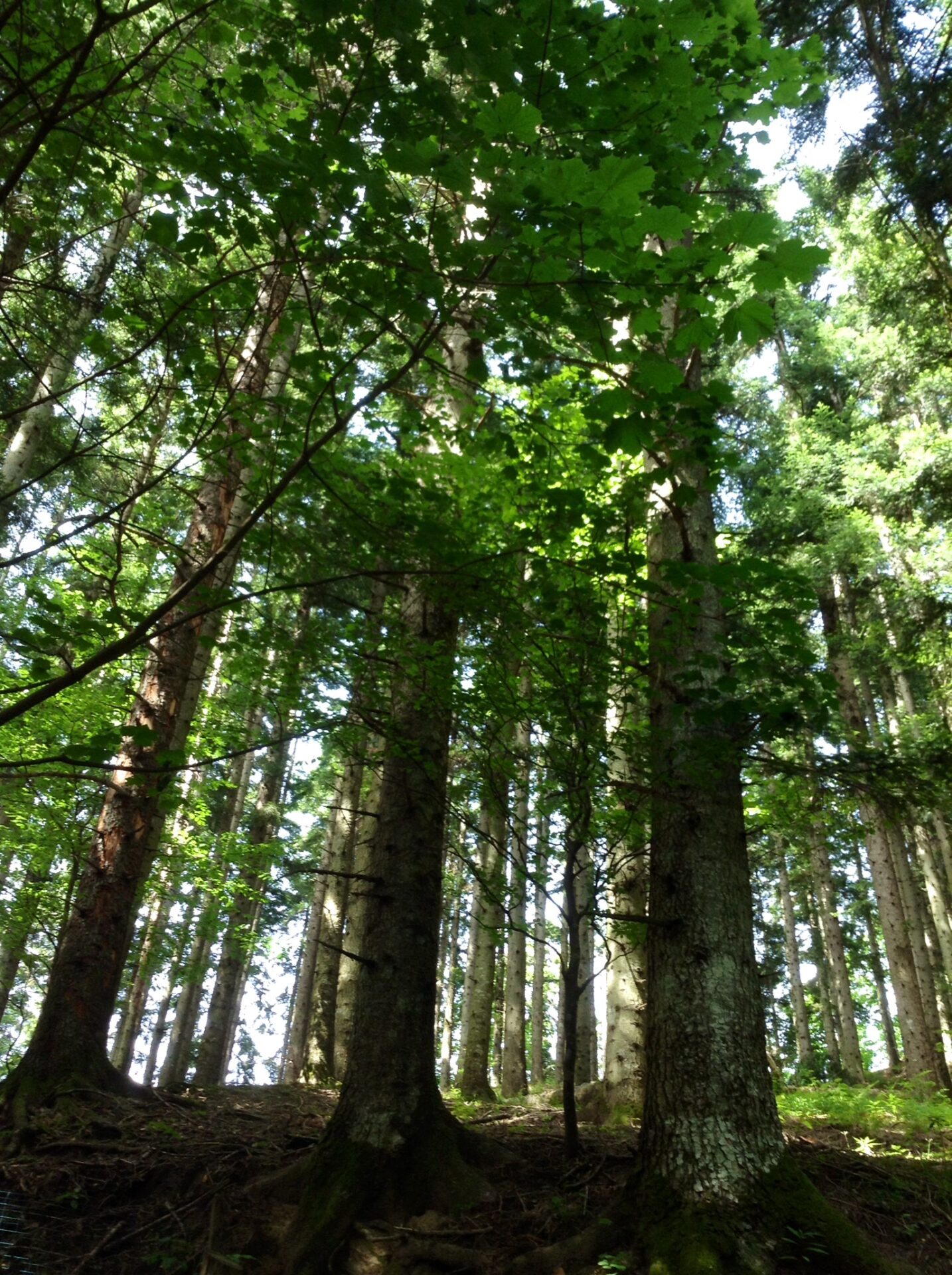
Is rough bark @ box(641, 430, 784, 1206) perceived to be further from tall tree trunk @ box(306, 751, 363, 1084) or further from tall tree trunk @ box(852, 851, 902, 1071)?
tall tree trunk @ box(852, 851, 902, 1071)

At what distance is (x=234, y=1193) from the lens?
4.31 metres

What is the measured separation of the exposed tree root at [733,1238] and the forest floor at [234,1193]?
4.6 inches

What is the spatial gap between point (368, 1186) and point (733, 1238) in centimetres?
188

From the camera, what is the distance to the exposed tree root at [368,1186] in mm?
3695

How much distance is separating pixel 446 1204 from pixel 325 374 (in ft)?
14.2

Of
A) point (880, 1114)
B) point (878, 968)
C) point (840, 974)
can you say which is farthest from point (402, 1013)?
point (878, 968)

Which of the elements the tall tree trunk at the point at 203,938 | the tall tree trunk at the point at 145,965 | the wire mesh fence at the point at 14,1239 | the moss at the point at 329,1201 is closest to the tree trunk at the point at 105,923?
the wire mesh fence at the point at 14,1239

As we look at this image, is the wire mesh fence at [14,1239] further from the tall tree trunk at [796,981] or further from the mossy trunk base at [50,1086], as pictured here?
the tall tree trunk at [796,981]

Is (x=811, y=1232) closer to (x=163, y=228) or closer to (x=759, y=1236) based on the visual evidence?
(x=759, y=1236)

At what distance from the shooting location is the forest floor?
379 centimetres

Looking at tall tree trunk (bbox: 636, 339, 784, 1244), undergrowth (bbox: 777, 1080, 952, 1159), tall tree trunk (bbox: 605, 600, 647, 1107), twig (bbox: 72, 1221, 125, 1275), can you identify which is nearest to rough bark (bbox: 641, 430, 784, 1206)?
tall tree trunk (bbox: 636, 339, 784, 1244)

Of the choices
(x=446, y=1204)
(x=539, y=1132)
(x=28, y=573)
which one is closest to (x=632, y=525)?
(x=446, y=1204)

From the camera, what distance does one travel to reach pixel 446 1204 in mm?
3957

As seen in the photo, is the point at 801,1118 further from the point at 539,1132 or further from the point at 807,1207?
the point at 807,1207
